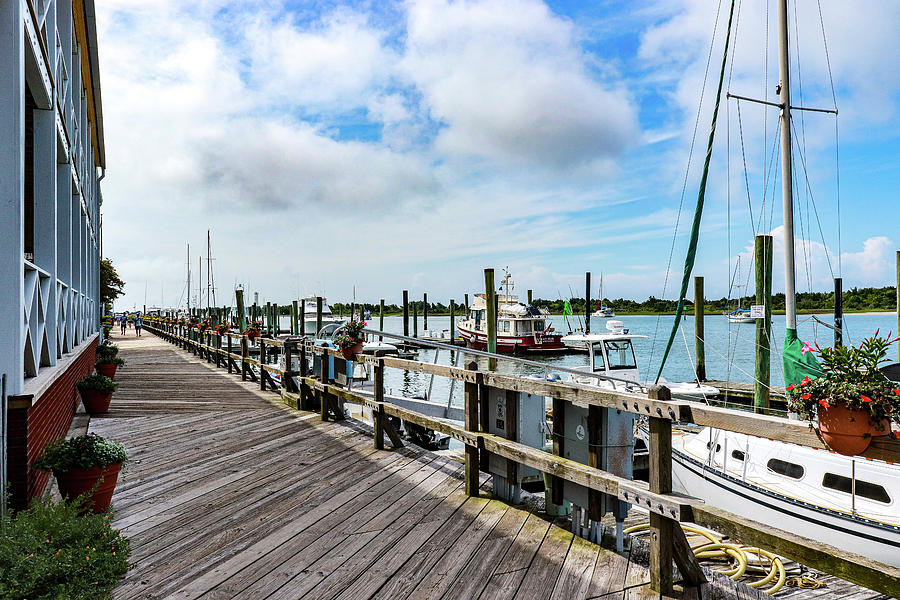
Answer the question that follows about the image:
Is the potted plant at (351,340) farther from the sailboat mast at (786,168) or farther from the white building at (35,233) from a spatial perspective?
the sailboat mast at (786,168)

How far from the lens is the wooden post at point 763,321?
12281 mm

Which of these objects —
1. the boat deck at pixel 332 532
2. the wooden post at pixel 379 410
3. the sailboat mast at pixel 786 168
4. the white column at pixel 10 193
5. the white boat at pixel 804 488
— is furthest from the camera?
the sailboat mast at pixel 786 168

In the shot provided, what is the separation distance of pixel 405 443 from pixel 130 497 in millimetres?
2620

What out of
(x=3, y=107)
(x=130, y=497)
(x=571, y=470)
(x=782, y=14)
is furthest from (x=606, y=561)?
(x=782, y=14)

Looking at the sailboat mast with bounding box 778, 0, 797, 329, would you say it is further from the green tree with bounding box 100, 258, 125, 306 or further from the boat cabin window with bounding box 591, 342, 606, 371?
the green tree with bounding box 100, 258, 125, 306

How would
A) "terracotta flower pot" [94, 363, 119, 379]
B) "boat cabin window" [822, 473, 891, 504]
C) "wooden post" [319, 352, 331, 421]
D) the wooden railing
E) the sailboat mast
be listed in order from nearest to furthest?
the wooden railing
"boat cabin window" [822, 473, 891, 504]
"wooden post" [319, 352, 331, 421]
the sailboat mast
"terracotta flower pot" [94, 363, 119, 379]

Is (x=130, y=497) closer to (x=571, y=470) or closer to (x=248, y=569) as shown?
(x=248, y=569)

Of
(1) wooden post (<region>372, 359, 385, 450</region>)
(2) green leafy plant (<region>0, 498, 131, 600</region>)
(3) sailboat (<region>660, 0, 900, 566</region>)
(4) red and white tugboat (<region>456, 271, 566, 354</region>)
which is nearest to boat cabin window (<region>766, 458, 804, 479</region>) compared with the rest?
(3) sailboat (<region>660, 0, 900, 566</region>)

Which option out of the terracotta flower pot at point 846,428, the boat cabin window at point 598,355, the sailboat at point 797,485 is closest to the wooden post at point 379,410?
the terracotta flower pot at point 846,428

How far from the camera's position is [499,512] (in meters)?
4.27

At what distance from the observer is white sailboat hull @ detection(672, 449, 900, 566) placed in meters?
6.20

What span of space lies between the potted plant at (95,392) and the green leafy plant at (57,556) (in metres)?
6.09

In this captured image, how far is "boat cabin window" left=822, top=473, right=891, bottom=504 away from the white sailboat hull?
1.06 ft

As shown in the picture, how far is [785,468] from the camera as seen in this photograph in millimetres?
7660
